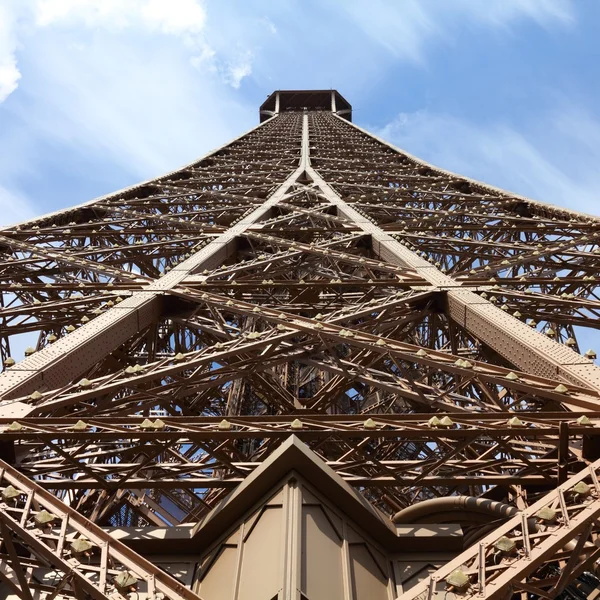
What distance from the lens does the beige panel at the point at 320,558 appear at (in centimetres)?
384

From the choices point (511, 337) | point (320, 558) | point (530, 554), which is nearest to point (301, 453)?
point (320, 558)

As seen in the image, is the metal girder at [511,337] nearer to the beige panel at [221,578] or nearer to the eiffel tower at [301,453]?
the eiffel tower at [301,453]

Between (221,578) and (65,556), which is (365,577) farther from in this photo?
(65,556)

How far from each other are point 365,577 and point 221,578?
2.81 ft

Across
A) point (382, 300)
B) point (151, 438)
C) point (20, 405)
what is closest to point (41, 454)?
point (20, 405)

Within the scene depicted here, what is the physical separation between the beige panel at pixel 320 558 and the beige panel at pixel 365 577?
0.36 feet

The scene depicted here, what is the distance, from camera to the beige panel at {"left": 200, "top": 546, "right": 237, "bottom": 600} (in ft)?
13.3

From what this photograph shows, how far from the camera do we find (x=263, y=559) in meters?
4.07

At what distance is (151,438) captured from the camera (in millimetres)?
5137

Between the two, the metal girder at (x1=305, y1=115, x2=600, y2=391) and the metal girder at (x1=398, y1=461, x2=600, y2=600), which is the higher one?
the metal girder at (x1=305, y1=115, x2=600, y2=391)

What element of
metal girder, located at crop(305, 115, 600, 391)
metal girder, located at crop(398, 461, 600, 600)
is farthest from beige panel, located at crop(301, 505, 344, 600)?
metal girder, located at crop(305, 115, 600, 391)

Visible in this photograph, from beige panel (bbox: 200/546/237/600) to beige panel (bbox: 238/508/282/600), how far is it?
0.06m

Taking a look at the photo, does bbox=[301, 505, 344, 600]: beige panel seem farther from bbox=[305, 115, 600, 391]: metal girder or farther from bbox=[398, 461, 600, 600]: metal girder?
bbox=[305, 115, 600, 391]: metal girder

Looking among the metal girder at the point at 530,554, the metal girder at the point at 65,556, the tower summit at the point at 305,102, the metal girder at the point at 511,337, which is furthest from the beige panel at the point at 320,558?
the tower summit at the point at 305,102
